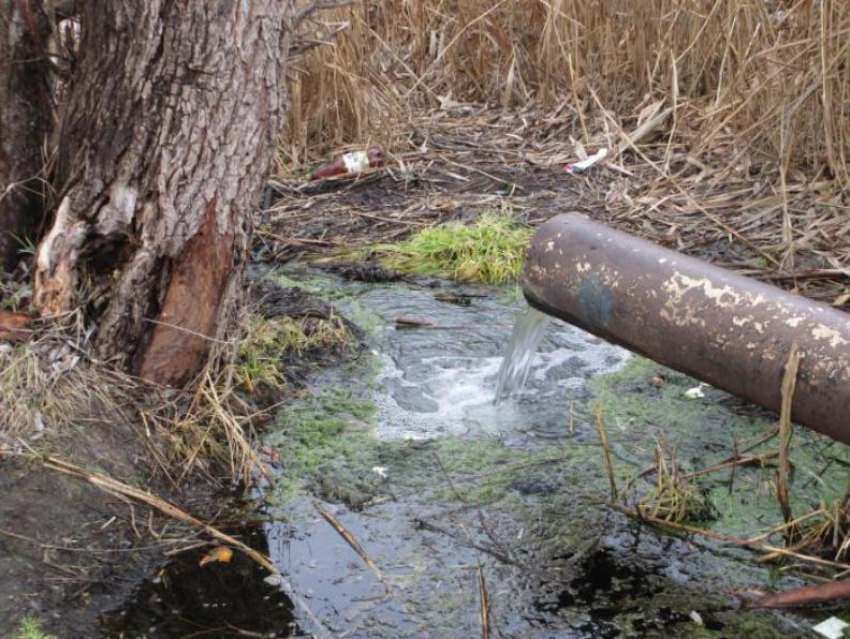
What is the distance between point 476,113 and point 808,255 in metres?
3.32

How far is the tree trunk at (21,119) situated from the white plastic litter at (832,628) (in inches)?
113

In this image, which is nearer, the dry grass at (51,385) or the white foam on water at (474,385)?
the dry grass at (51,385)

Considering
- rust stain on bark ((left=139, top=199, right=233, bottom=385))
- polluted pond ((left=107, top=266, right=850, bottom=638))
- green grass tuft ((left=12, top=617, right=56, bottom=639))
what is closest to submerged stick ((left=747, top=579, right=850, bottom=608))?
polluted pond ((left=107, top=266, right=850, bottom=638))

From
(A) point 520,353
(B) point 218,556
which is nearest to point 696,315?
(A) point 520,353

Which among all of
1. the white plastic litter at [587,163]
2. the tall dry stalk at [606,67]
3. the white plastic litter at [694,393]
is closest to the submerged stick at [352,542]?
the white plastic litter at [694,393]

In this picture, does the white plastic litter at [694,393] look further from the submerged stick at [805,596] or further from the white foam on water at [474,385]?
the submerged stick at [805,596]

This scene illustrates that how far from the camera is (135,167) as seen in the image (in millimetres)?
3775

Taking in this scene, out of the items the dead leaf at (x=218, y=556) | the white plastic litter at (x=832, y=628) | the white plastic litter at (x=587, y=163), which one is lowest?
the dead leaf at (x=218, y=556)

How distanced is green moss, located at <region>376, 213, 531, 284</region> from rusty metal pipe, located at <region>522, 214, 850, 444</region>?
2.28 meters

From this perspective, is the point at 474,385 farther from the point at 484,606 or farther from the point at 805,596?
the point at 805,596

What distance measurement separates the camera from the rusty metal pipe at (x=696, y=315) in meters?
2.95

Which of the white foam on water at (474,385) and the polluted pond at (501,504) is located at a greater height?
the polluted pond at (501,504)

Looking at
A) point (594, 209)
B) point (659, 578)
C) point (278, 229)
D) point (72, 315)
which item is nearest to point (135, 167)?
point (72, 315)

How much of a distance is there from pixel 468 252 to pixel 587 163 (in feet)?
4.52
